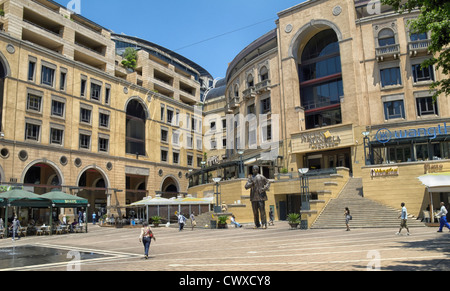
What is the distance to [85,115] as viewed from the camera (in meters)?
51.5

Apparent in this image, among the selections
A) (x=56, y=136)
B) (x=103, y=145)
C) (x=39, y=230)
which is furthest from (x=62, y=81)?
(x=39, y=230)

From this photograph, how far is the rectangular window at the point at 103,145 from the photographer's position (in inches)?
2080

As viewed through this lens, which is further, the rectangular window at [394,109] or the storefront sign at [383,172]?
the rectangular window at [394,109]

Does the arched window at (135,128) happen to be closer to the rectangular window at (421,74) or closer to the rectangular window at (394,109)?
the rectangular window at (394,109)

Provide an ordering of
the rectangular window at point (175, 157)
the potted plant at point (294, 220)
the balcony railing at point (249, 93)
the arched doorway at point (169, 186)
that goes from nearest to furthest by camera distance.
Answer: the potted plant at point (294, 220) → the balcony railing at point (249, 93) → the arched doorway at point (169, 186) → the rectangular window at point (175, 157)

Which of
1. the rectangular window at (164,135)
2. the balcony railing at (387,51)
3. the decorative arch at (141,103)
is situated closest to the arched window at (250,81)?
the balcony railing at (387,51)

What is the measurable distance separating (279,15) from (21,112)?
3329 centimetres

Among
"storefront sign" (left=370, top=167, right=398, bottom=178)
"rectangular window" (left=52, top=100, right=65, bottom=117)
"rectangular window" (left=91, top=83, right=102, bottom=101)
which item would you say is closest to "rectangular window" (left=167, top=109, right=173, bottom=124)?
"rectangular window" (left=91, top=83, right=102, bottom=101)

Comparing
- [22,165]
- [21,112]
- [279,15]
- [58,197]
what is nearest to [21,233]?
[58,197]

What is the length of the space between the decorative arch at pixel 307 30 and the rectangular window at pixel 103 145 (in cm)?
2921

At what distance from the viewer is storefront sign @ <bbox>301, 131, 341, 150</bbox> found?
3956 cm

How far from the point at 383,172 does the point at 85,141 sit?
127 ft

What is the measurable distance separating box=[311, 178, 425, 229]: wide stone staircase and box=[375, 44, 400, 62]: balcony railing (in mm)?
16115

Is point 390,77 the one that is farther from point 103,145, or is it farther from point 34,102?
point 34,102
